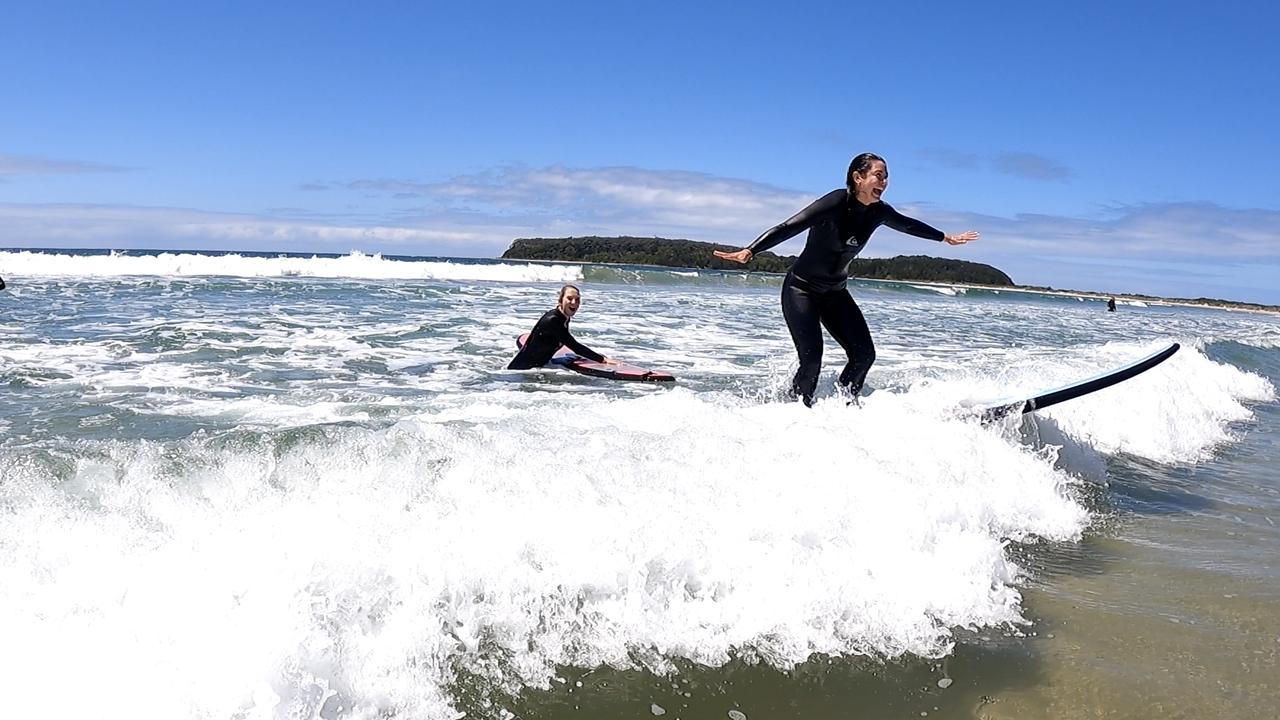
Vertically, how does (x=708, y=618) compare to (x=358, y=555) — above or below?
below

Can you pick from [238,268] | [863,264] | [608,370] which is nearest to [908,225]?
[608,370]

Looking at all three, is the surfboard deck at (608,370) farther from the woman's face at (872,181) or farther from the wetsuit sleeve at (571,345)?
the woman's face at (872,181)

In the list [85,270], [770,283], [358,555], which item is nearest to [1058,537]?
[358,555]

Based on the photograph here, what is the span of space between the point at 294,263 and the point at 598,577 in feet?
124

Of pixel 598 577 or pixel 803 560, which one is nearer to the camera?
pixel 598 577

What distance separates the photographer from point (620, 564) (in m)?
3.38

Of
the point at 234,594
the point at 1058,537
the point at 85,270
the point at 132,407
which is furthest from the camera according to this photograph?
the point at 85,270

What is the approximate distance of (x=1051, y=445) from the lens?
21.0 ft

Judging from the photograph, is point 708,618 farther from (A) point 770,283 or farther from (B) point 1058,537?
(A) point 770,283

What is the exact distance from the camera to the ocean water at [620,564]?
272cm

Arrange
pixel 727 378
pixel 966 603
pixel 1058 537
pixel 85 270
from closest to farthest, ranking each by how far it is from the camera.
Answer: pixel 966 603 → pixel 1058 537 → pixel 727 378 → pixel 85 270

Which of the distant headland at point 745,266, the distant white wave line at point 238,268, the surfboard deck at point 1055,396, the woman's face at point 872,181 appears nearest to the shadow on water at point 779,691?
the surfboard deck at point 1055,396

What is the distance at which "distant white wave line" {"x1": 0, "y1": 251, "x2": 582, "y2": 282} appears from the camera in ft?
100

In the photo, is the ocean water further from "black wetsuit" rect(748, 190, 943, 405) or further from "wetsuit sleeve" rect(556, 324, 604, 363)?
"wetsuit sleeve" rect(556, 324, 604, 363)
